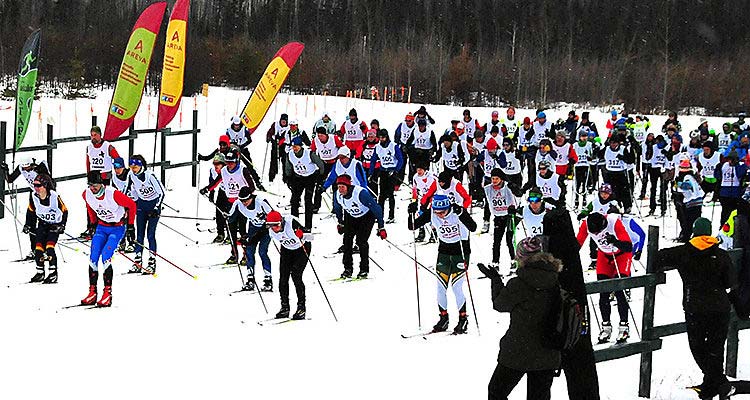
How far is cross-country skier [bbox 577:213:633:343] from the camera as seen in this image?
373 inches

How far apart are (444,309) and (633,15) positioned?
55.6m

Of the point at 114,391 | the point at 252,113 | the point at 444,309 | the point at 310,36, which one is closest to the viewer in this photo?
the point at 114,391

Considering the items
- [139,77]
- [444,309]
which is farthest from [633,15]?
[444,309]

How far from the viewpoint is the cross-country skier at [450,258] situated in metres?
9.92

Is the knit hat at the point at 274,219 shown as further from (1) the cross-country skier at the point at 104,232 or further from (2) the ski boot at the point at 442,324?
(2) the ski boot at the point at 442,324

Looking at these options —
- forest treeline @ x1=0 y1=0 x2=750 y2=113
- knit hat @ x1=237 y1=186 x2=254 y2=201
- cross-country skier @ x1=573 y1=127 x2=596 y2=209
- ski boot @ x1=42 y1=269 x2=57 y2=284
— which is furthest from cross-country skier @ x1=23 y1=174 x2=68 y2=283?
forest treeline @ x1=0 y1=0 x2=750 y2=113

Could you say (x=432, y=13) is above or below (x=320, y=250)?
above

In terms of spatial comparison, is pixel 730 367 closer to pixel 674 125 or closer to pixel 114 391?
pixel 114 391

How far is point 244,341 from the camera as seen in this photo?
Result: 31.2 ft

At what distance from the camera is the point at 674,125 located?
19.8 metres

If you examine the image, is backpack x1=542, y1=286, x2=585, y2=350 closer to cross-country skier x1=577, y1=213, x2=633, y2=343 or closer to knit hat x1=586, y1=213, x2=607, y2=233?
cross-country skier x1=577, y1=213, x2=633, y2=343

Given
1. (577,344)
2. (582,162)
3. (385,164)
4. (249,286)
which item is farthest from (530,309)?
(582,162)

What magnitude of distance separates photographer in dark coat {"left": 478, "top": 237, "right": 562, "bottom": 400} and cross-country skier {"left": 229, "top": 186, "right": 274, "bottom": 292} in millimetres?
6175

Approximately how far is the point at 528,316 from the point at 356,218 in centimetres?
718
